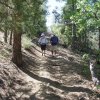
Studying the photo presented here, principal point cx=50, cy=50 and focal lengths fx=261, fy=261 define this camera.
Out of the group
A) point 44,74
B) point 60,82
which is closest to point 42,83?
point 60,82

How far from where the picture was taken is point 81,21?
1062cm

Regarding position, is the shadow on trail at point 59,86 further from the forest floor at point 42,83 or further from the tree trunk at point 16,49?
the tree trunk at point 16,49

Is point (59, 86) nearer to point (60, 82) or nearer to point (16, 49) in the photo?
point (60, 82)

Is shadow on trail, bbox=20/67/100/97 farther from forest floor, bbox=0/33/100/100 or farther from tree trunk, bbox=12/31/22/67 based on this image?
tree trunk, bbox=12/31/22/67

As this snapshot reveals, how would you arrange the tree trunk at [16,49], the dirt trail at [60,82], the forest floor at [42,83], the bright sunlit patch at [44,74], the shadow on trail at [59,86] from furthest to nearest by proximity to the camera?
the tree trunk at [16,49] → the bright sunlit patch at [44,74] → the shadow on trail at [59,86] → the dirt trail at [60,82] → the forest floor at [42,83]

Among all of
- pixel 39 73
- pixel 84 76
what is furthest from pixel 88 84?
pixel 39 73

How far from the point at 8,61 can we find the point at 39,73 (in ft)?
5.95

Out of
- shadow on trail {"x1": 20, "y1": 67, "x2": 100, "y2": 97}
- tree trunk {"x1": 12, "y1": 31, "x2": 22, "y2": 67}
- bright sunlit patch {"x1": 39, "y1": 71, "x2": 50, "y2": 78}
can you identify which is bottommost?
shadow on trail {"x1": 20, "y1": 67, "x2": 100, "y2": 97}

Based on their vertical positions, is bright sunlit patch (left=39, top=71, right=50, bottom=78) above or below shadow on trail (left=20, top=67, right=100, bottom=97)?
above

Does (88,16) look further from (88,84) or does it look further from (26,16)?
(88,84)

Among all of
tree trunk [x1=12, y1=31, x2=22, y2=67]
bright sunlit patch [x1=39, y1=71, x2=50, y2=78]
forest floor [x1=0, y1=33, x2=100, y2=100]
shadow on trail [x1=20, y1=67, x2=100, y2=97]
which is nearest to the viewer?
forest floor [x1=0, y1=33, x2=100, y2=100]

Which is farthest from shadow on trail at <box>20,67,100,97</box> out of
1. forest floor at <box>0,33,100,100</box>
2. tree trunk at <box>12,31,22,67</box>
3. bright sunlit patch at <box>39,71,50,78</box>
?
tree trunk at <box>12,31,22,67</box>

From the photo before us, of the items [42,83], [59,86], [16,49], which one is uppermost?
[16,49]

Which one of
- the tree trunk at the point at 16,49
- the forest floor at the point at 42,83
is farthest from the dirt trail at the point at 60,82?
the tree trunk at the point at 16,49
